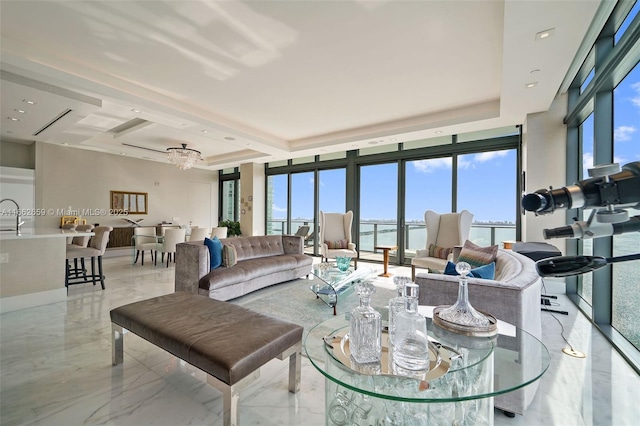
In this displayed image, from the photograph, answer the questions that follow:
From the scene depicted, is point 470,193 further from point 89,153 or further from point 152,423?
point 89,153

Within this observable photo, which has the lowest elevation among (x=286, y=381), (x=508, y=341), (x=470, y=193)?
(x=286, y=381)

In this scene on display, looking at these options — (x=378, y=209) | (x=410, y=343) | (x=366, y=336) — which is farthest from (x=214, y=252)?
(x=378, y=209)

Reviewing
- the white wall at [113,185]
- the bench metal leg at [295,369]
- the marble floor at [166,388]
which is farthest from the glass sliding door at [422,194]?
the white wall at [113,185]

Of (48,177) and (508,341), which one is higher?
(48,177)

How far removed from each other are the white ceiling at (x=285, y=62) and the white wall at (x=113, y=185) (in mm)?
1226

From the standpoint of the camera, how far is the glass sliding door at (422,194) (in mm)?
5637

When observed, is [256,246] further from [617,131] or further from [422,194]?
[617,131]

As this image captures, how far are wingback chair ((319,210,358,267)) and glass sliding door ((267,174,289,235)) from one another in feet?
8.46

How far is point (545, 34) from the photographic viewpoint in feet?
7.64

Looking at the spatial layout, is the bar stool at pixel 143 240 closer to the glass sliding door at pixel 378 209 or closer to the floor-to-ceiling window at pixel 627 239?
the glass sliding door at pixel 378 209

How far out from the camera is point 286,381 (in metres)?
1.95

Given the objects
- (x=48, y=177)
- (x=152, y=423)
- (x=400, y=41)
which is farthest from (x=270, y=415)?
(x=48, y=177)

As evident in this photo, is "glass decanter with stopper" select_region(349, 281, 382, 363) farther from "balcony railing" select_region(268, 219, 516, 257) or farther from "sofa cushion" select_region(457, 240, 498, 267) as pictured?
"balcony railing" select_region(268, 219, 516, 257)

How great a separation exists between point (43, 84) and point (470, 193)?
21.9 feet
